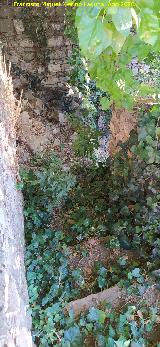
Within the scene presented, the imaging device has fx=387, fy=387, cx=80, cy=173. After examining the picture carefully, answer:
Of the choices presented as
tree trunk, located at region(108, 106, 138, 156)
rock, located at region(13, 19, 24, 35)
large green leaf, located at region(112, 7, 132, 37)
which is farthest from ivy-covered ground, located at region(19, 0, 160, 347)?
large green leaf, located at region(112, 7, 132, 37)

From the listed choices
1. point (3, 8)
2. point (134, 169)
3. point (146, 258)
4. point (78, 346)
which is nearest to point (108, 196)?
point (134, 169)

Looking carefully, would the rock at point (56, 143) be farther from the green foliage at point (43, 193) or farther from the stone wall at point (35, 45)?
the green foliage at point (43, 193)

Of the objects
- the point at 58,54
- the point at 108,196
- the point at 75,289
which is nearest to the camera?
the point at 75,289

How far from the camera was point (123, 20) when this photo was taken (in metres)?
1.21

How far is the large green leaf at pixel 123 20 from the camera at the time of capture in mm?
1213

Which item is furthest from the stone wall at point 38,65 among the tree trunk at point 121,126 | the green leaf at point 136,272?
the green leaf at point 136,272

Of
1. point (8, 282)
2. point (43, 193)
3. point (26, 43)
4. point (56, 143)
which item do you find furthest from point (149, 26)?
point (26, 43)

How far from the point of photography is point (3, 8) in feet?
19.3

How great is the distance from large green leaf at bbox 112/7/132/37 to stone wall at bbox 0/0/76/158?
473 centimetres

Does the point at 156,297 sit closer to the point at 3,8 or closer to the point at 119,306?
the point at 119,306

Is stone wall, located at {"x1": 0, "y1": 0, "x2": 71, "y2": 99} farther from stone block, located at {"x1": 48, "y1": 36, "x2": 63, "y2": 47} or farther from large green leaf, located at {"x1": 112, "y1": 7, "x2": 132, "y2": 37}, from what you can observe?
large green leaf, located at {"x1": 112, "y1": 7, "x2": 132, "y2": 37}

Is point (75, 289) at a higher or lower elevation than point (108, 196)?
lower

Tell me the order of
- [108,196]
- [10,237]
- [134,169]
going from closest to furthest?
[10,237] < [134,169] < [108,196]

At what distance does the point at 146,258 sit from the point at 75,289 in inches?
31.4
